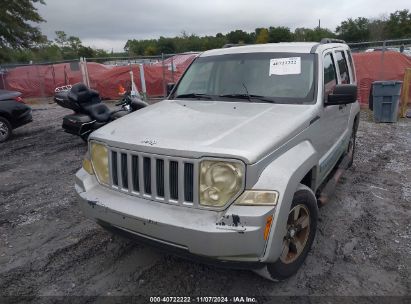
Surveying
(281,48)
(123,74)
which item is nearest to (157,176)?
(281,48)

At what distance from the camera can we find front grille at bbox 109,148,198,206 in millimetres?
2467

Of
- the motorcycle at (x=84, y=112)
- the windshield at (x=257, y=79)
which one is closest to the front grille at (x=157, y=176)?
the windshield at (x=257, y=79)

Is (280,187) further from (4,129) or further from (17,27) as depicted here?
(17,27)

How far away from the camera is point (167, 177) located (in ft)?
8.27

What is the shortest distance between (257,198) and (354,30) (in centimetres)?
7446

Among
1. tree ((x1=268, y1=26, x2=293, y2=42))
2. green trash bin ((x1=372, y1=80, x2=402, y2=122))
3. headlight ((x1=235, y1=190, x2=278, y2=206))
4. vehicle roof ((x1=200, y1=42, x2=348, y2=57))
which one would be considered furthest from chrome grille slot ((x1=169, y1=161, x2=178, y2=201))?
tree ((x1=268, y1=26, x2=293, y2=42))

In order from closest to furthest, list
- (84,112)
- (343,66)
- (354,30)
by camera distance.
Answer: (343,66) < (84,112) < (354,30)

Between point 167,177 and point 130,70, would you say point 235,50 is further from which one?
point 130,70

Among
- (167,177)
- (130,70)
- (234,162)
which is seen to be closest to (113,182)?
(167,177)

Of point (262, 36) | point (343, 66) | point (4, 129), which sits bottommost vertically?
point (4, 129)

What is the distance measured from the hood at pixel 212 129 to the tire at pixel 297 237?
20.2 inches

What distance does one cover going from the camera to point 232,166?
2.39 meters

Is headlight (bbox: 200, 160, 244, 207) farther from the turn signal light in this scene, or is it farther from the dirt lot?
the dirt lot

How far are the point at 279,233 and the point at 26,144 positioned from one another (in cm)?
767
